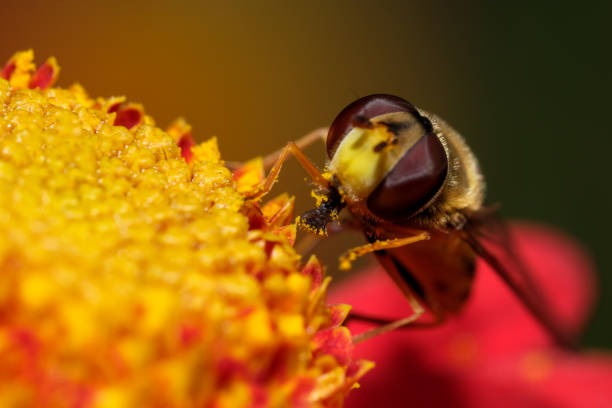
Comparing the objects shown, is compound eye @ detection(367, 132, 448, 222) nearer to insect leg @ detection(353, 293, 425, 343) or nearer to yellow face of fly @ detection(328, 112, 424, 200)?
yellow face of fly @ detection(328, 112, 424, 200)

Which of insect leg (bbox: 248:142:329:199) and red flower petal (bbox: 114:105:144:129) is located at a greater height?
red flower petal (bbox: 114:105:144:129)

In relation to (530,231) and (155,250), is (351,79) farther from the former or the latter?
(155,250)

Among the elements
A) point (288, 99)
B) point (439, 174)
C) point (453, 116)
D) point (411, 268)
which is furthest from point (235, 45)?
point (439, 174)

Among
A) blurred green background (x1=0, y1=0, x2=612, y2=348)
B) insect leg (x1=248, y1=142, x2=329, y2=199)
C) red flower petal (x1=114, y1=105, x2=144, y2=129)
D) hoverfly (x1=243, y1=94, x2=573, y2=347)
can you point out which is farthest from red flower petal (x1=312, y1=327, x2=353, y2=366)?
blurred green background (x1=0, y1=0, x2=612, y2=348)

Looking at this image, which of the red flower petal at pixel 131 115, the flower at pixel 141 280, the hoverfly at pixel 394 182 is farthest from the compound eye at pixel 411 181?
the red flower petal at pixel 131 115

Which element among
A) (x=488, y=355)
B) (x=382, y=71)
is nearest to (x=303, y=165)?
(x=488, y=355)

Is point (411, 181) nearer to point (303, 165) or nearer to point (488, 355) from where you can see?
point (303, 165)
